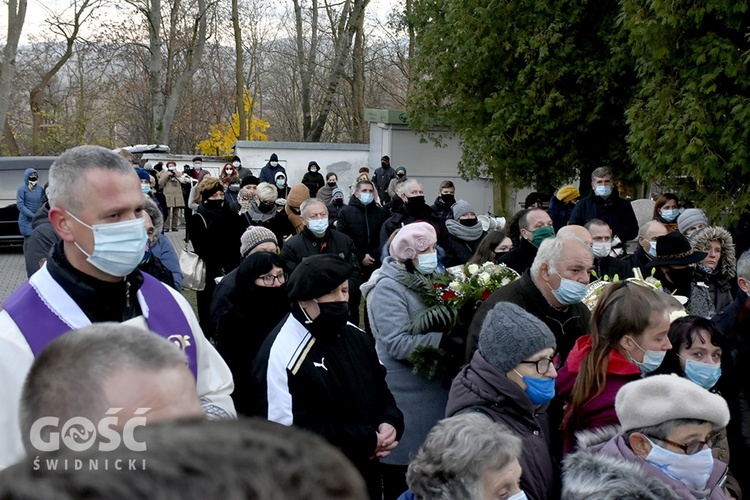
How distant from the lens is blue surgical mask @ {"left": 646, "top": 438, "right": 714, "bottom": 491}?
10.7 feet

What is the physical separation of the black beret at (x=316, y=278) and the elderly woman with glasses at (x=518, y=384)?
0.82 m

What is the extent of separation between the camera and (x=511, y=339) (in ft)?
12.5

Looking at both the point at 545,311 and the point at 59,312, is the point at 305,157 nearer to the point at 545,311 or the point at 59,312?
the point at 545,311

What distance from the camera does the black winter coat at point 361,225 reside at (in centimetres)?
1066

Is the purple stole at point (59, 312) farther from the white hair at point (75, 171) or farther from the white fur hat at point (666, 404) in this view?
the white fur hat at point (666, 404)

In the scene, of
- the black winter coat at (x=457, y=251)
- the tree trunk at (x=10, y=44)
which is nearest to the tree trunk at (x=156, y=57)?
the tree trunk at (x=10, y=44)

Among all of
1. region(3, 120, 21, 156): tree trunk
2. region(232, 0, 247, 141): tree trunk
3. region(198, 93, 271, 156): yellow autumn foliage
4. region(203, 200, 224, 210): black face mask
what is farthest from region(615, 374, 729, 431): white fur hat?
region(198, 93, 271, 156): yellow autumn foliage

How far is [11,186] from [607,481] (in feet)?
65.2

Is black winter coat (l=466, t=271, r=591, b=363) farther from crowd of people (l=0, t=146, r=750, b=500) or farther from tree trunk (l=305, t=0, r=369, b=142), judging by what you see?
tree trunk (l=305, t=0, r=369, b=142)

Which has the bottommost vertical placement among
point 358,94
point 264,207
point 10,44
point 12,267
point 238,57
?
point 12,267

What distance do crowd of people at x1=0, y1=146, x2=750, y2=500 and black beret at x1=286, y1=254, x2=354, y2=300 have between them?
1cm

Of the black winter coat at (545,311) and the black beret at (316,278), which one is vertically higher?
the black beret at (316,278)

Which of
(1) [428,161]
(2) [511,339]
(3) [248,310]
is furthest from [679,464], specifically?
(1) [428,161]

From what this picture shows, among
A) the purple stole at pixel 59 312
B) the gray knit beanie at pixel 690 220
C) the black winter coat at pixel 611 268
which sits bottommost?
the black winter coat at pixel 611 268
